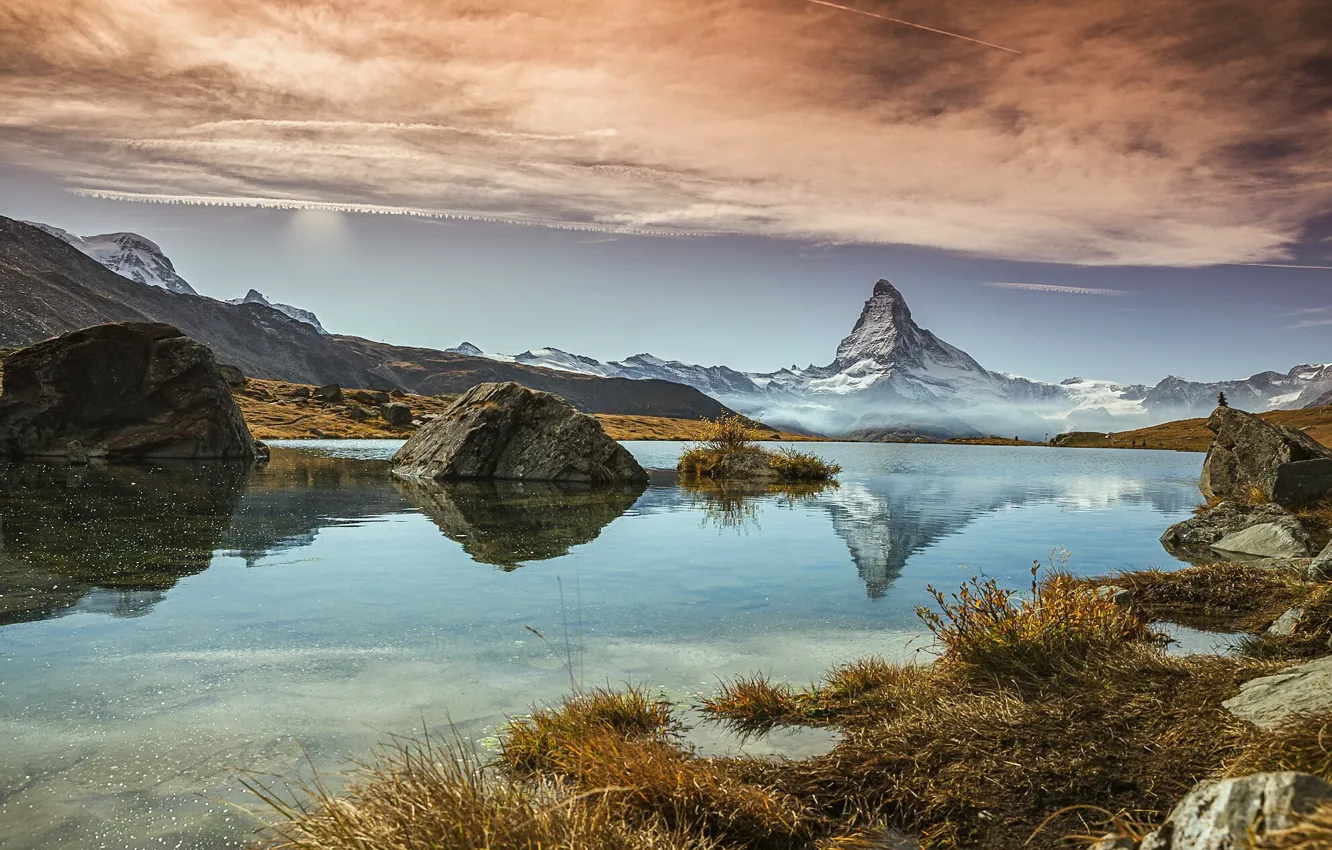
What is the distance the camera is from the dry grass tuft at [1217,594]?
10.9 meters

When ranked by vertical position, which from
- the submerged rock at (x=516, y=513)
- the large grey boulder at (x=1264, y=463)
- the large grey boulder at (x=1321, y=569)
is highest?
the large grey boulder at (x=1264, y=463)

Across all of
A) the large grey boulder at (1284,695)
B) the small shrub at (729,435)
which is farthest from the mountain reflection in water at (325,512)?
the large grey boulder at (1284,695)

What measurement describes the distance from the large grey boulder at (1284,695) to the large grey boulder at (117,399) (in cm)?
4967

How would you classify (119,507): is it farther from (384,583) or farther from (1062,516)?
(1062,516)

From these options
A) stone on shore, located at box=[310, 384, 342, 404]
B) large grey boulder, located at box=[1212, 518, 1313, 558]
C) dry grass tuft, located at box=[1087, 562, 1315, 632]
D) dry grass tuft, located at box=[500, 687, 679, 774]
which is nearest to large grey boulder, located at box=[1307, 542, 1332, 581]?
dry grass tuft, located at box=[1087, 562, 1315, 632]

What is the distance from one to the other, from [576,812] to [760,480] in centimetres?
3794

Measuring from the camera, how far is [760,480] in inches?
1640

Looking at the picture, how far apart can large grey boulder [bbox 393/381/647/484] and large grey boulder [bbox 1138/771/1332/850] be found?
32729 millimetres

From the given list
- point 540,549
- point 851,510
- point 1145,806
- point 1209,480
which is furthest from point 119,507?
point 1209,480

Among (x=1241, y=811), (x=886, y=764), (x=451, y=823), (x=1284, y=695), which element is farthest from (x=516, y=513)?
(x=1241, y=811)

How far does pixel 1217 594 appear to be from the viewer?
39.6 feet

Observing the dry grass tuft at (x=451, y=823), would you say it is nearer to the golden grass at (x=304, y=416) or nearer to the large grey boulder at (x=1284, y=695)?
the large grey boulder at (x=1284, y=695)

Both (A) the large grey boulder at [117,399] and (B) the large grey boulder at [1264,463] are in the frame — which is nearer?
(B) the large grey boulder at [1264,463]

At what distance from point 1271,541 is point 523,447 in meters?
29.0
